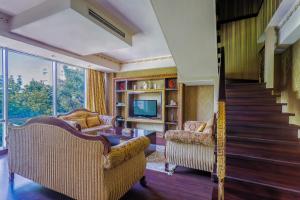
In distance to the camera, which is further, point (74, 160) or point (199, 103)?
point (199, 103)

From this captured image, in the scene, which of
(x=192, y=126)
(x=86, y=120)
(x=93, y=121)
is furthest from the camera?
(x=93, y=121)

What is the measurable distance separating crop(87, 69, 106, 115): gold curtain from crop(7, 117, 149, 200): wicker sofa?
3.53m

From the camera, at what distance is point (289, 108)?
10.6 feet

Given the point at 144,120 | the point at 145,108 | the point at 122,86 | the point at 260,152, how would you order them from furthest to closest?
the point at 122,86, the point at 145,108, the point at 144,120, the point at 260,152

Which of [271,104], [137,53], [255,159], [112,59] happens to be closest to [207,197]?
[255,159]

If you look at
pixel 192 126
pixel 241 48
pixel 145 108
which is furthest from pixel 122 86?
pixel 241 48

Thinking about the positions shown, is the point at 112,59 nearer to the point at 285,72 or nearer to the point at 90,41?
the point at 90,41

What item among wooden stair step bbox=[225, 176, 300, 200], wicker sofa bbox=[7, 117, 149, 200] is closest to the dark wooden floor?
wicker sofa bbox=[7, 117, 149, 200]

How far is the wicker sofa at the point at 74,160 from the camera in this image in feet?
5.50

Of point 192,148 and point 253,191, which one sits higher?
point 192,148

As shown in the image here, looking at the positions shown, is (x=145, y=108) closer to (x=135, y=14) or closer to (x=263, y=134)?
(x=135, y=14)

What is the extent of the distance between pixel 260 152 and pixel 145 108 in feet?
12.9

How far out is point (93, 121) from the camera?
16.1 ft

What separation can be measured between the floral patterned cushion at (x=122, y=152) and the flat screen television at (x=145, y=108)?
3.31 m
